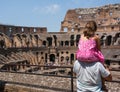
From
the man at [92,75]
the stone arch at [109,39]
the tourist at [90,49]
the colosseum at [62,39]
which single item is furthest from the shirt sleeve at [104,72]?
the stone arch at [109,39]

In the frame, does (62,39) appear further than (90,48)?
Yes

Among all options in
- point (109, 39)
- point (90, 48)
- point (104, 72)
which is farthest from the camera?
point (109, 39)

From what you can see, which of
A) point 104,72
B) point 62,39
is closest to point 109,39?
Answer: point 62,39

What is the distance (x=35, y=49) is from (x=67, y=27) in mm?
15079

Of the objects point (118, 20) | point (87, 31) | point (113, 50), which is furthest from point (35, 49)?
point (87, 31)

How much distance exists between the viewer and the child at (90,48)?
454cm

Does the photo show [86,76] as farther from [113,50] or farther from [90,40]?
[113,50]

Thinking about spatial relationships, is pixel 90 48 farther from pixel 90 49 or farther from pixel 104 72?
pixel 104 72

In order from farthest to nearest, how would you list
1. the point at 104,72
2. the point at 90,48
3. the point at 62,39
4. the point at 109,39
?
the point at 62,39 → the point at 109,39 → the point at 90,48 → the point at 104,72

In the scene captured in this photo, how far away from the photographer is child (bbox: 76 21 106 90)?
14.9 feet

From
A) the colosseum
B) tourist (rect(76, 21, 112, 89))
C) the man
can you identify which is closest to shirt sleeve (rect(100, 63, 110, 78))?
the man

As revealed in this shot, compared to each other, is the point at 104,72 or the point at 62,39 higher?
the point at 62,39

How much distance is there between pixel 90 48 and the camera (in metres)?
4.56

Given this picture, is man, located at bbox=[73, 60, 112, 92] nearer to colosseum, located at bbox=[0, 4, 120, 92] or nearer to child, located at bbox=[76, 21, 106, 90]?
child, located at bbox=[76, 21, 106, 90]
